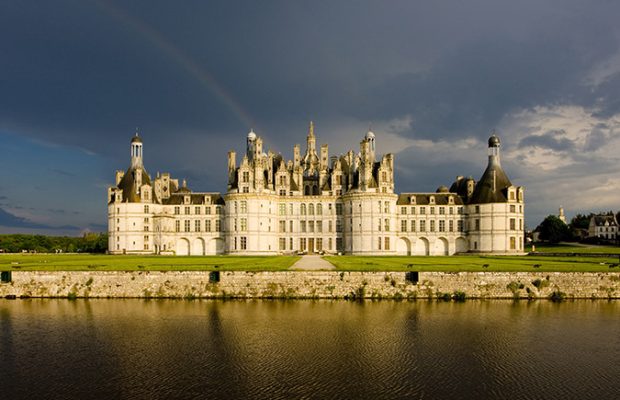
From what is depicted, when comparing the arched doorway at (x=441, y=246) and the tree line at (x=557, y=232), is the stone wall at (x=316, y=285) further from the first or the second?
the tree line at (x=557, y=232)

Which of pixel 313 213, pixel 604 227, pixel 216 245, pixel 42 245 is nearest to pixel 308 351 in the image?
pixel 313 213

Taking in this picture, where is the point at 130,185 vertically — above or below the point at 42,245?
above

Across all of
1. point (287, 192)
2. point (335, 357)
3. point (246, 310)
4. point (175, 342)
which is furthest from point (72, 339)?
point (287, 192)

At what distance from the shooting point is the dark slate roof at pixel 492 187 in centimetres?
8469

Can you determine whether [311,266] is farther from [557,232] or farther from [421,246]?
[557,232]

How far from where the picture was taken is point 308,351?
2550cm

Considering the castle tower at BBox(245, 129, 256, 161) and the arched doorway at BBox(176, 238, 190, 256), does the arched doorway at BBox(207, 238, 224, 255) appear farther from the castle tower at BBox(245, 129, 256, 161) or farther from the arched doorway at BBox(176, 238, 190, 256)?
the castle tower at BBox(245, 129, 256, 161)

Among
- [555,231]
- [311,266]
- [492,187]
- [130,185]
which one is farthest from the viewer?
[555,231]

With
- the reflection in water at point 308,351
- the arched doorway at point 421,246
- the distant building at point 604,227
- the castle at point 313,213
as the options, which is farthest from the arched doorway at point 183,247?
the distant building at point 604,227

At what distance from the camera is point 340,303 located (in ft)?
133

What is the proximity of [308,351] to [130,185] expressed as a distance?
224 ft

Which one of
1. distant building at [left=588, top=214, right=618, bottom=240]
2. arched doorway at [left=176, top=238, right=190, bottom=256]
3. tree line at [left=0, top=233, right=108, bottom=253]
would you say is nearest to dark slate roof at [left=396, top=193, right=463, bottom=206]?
arched doorway at [left=176, top=238, right=190, bottom=256]

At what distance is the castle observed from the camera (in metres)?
84.1

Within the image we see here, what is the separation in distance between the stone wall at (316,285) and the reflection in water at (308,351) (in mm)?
4320
